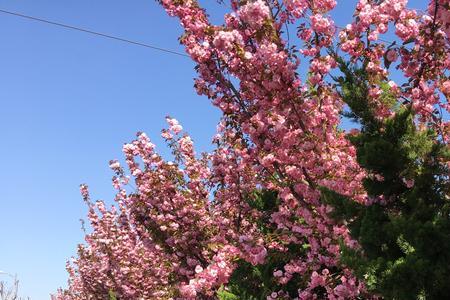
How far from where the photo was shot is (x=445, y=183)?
22.2 ft

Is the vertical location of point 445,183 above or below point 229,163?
below

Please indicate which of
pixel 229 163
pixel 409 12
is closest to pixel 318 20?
pixel 409 12

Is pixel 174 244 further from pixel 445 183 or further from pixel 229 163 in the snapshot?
pixel 445 183

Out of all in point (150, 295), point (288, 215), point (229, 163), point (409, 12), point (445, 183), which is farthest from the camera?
point (150, 295)

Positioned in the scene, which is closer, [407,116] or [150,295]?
[407,116]

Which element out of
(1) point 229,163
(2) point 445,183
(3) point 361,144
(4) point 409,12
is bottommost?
(2) point 445,183

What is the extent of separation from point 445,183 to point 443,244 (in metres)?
1.09

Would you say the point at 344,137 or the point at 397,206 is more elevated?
the point at 344,137

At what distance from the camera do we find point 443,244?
602cm

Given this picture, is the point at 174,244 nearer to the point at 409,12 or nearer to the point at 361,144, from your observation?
the point at 361,144

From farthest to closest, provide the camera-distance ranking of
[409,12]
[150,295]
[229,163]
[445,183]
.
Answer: [150,295] → [229,163] → [445,183] → [409,12]

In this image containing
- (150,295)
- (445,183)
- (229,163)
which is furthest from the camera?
(150,295)

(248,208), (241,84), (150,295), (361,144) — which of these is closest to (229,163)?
(248,208)

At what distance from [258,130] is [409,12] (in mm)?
2771
